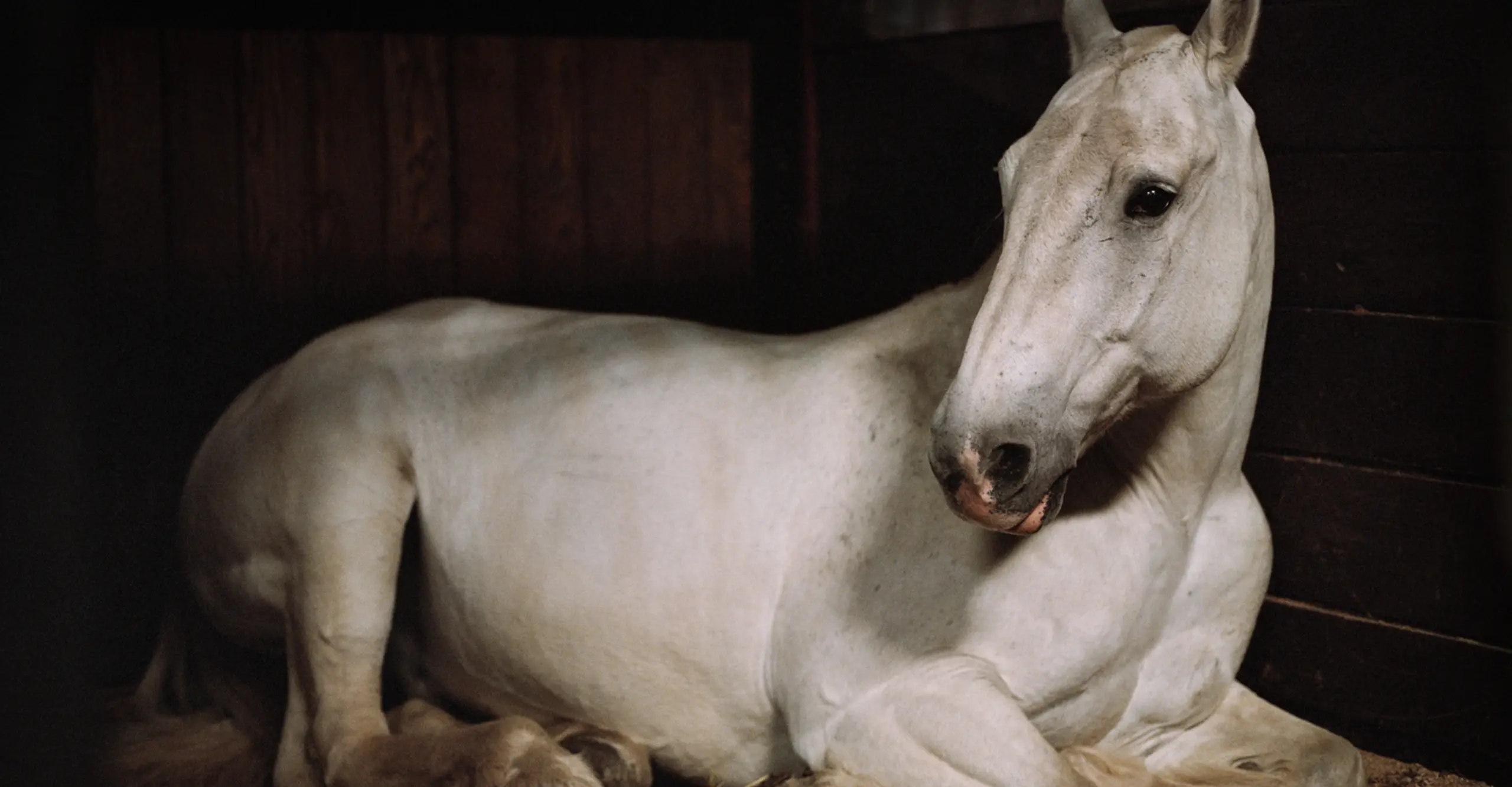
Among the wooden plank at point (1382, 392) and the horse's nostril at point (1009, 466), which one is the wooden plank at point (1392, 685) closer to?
the wooden plank at point (1382, 392)

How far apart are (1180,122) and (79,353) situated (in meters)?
1.31

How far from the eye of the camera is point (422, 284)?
3.23 metres

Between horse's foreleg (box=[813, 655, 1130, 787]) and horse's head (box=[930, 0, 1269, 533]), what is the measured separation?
32 cm

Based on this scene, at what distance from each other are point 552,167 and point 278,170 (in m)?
0.67

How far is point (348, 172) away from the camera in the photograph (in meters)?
3.11

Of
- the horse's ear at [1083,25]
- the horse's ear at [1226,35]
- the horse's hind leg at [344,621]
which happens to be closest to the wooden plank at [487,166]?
the horse's hind leg at [344,621]

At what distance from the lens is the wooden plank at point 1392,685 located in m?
2.43

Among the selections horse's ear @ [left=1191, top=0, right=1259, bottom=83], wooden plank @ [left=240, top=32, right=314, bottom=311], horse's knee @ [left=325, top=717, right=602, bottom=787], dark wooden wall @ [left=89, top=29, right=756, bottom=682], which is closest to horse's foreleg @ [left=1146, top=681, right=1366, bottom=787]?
horse's knee @ [left=325, top=717, right=602, bottom=787]

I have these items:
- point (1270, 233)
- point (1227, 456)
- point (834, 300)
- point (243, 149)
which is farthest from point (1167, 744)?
point (243, 149)

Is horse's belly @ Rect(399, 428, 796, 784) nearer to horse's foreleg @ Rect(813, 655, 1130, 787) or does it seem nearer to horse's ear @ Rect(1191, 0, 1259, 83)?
horse's foreleg @ Rect(813, 655, 1130, 787)

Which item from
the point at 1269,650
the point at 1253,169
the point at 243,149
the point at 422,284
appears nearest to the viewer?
the point at 1253,169

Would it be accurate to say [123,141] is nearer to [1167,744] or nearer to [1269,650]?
[1167,744]

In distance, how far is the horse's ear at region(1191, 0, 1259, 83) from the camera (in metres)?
1.76

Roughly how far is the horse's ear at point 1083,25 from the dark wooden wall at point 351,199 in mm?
1638
